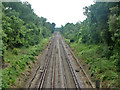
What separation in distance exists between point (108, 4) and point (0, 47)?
1266 centimetres

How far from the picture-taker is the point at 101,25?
18.4 meters

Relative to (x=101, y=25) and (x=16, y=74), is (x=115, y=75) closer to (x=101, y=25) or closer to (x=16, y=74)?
(x=101, y=25)

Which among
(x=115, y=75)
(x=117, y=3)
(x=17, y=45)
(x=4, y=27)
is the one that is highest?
(x=117, y=3)

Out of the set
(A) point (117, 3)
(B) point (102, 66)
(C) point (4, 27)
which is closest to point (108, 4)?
(A) point (117, 3)

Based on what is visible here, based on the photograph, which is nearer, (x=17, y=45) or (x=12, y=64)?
(x=12, y=64)

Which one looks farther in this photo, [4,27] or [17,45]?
[17,45]

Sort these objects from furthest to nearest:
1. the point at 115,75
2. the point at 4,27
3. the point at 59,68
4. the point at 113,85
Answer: the point at 4,27, the point at 59,68, the point at 115,75, the point at 113,85

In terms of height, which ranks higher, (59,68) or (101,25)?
(101,25)

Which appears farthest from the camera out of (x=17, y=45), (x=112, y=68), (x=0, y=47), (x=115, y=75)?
(x=17, y=45)

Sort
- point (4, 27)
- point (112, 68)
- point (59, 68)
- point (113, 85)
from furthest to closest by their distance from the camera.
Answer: point (4, 27)
point (59, 68)
point (112, 68)
point (113, 85)

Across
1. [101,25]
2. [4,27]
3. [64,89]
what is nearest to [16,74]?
[64,89]

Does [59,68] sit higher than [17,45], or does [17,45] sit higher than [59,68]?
[17,45]

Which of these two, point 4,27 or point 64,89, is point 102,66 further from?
point 4,27

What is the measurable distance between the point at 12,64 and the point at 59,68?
5901 millimetres
